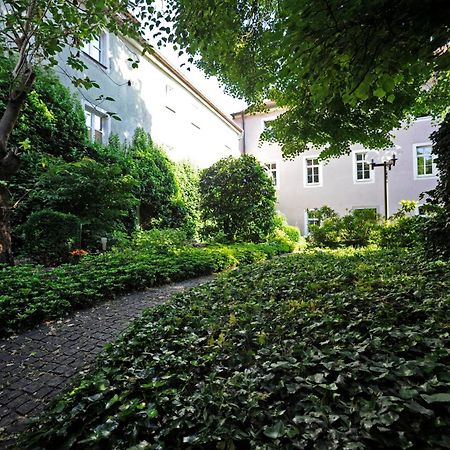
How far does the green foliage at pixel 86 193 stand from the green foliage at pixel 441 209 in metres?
6.23

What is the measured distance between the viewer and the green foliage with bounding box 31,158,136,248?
682cm

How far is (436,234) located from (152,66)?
12460mm

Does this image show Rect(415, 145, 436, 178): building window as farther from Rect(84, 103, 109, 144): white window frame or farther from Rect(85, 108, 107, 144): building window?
Rect(85, 108, 107, 144): building window

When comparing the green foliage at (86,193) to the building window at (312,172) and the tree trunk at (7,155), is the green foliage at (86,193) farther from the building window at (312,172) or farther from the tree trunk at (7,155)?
the building window at (312,172)

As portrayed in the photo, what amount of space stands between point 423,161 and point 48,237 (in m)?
17.7

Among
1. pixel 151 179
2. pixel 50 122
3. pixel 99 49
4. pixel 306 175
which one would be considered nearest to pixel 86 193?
pixel 50 122

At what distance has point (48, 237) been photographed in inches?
251

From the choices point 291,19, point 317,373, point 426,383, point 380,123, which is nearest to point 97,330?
point 317,373

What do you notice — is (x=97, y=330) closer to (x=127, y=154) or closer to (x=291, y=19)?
(x=291, y=19)

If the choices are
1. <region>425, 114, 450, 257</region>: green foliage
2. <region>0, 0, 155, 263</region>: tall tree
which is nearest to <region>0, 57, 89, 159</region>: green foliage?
<region>0, 0, 155, 263</region>: tall tree

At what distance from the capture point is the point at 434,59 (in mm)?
1721

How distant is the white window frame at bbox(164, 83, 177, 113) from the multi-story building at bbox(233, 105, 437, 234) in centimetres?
456

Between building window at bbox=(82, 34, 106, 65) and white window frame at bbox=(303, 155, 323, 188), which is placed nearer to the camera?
building window at bbox=(82, 34, 106, 65)

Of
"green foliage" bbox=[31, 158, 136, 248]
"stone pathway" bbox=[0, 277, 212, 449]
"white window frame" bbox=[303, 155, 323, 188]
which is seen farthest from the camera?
"white window frame" bbox=[303, 155, 323, 188]
